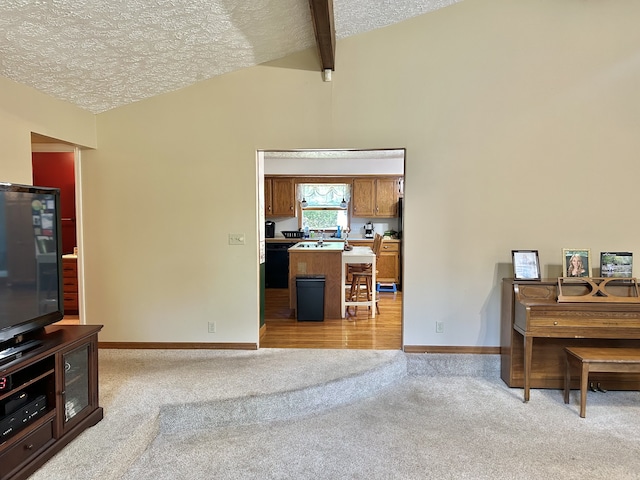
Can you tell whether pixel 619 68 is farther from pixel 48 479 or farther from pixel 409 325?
pixel 48 479

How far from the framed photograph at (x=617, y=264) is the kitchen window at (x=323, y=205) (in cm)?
484

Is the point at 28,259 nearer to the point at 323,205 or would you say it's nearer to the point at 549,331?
the point at 549,331

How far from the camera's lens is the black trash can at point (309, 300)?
4922 mm

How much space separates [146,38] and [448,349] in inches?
143

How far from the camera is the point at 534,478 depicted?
2.25m

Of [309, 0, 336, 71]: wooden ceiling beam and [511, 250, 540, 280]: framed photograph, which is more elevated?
[309, 0, 336, 71]: wooden ceiling beam

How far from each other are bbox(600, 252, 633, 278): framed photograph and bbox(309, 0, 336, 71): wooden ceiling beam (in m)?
2.93

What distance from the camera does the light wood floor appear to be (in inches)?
158

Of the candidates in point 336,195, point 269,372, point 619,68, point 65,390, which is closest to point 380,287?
point 336,195

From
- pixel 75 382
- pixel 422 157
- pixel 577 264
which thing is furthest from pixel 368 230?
pixel 75 382

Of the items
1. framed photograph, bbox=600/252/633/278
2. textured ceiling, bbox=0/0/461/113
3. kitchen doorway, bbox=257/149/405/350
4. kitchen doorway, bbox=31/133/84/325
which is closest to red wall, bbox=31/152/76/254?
kitchen doorway, bbox=31/133/84/325

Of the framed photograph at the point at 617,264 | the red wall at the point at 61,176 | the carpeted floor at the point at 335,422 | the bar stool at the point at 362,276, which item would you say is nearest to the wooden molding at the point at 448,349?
the carpeted floor at the point at 335,422

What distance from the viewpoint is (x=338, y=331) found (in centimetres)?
450

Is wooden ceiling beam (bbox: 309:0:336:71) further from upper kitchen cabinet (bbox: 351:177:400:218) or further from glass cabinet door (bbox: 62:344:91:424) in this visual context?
upper kitchen cabinet (bbox: 351:177:400:218)
